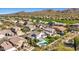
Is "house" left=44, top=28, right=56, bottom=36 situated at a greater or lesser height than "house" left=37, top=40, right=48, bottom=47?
greater

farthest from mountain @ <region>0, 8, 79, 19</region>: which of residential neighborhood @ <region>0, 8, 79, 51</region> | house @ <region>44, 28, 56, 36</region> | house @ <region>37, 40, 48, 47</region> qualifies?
house @ <region>37, 40, 48, 47</region>

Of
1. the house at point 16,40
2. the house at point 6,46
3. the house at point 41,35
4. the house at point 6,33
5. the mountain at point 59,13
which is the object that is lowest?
the house at point 6,46

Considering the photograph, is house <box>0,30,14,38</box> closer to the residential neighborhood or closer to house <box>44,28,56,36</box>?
the residential neighborhood

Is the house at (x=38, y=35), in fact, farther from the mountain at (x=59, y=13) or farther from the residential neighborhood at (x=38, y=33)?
the mountain at (x=59, y=13)

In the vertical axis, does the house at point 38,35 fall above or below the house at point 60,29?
below

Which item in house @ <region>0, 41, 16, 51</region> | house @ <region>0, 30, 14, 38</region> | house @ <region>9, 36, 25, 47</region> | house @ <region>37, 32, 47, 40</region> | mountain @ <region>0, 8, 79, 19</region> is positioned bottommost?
house @ <region>0, 41, 16, 51</region>

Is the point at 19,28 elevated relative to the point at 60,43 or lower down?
elevated

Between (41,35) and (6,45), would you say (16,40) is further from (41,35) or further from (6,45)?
(41,35)

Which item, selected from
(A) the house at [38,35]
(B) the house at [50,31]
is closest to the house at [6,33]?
(A) the house at [38,35]

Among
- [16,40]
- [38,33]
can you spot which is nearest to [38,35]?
[38,33]
